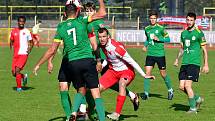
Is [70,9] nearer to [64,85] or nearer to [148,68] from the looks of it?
[64,85]

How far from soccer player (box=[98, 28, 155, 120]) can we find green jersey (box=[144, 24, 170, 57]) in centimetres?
381

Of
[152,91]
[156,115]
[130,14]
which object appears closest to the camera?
[156,115]

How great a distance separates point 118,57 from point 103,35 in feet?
1.93

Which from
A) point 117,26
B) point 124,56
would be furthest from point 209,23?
point 124,56

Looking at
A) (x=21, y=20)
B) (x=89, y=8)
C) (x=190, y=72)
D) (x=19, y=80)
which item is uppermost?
(x=89, y=8)

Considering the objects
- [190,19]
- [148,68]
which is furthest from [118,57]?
[148,68]

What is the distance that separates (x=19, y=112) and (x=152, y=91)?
5611 millimetres

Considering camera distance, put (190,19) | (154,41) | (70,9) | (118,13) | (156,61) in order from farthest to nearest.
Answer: (118,13) → (156,61) → (154,41) → (190,19) → (70,9)

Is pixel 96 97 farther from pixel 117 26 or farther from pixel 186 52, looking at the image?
pixel 117 26

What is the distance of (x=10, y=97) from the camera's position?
14688 mm

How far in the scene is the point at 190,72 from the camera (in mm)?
Result: 12375

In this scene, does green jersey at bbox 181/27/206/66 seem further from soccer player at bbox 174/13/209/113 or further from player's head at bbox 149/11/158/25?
player's head at bbox 149/11/158/25

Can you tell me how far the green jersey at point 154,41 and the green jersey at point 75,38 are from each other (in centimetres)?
550

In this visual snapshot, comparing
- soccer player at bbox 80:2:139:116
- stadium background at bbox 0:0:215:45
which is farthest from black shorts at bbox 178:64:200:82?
stadium background at bbox 0:0:215:45
